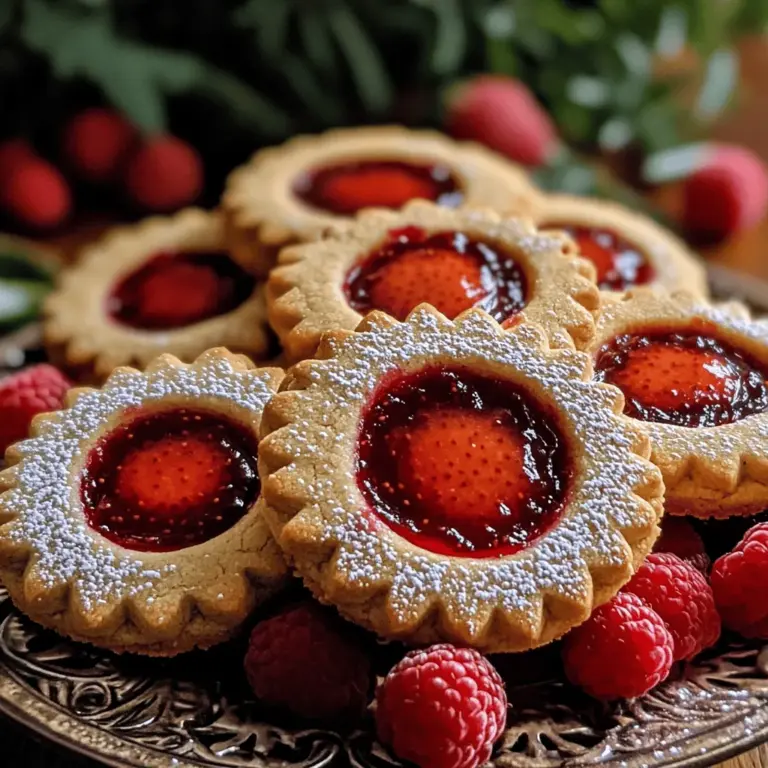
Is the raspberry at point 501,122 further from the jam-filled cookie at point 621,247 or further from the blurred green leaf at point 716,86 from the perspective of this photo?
the jam-filled cookie at point 621,247

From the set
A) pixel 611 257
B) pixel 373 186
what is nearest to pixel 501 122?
pixel 373 186

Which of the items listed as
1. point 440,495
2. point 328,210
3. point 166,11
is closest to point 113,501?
point 440,495

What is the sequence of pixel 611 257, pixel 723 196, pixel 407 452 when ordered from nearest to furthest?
pixel 407 452
pixel 611 257
pixel 723 196

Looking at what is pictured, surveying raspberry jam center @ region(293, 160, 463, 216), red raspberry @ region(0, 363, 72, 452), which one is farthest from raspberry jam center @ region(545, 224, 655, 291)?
red raspberry @ region(0, 363, 72, 452)

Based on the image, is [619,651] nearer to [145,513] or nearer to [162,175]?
[145,513]

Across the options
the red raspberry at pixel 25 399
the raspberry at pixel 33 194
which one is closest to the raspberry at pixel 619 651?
the red raspberry at pixel 25 399
